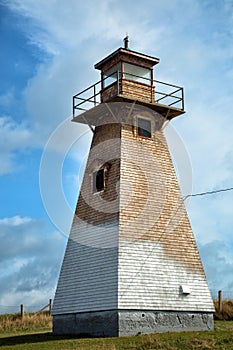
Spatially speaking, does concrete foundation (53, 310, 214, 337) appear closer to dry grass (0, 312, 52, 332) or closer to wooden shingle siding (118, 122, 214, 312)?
wooden shingle siding (118, 122, 214, 312)

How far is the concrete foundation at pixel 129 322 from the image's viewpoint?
20766 millimetres

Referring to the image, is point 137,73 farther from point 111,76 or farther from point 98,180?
point 98,180

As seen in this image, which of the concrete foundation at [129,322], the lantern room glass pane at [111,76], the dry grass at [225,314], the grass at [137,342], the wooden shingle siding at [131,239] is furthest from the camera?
the dry grass at [225,314]

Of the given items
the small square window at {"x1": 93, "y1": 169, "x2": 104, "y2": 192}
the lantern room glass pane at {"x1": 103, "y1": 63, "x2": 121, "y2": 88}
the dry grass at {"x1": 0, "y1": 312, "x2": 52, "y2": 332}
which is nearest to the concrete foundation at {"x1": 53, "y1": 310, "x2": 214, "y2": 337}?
the small square window at {"x1": 93, "y1": 169, "x2": 104, "y2": 192}

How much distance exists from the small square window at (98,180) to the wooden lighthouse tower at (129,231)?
0.04 metres

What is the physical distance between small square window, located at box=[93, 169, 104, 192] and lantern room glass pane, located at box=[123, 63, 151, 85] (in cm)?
402

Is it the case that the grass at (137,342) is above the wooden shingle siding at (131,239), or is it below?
below

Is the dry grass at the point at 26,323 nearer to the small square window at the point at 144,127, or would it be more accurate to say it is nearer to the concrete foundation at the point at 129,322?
the concrete foundation at the point at 129,322

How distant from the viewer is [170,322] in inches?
858

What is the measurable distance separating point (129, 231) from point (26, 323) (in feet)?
38.5

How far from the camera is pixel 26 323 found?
31016 millimetres

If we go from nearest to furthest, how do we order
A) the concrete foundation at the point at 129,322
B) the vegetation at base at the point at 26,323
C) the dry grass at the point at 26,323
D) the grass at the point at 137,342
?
the grass at the point at 137,342
the concrete foundation at the point at 129,322
the vegetation at base at the point at 26,323
the dry grass at the point at 26,323

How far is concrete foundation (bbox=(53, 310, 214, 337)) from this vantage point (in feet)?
68.1

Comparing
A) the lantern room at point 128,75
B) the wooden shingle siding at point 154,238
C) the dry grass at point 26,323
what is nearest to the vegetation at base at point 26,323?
the dry grass at point 26,323
